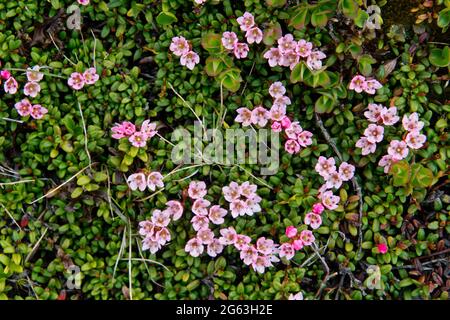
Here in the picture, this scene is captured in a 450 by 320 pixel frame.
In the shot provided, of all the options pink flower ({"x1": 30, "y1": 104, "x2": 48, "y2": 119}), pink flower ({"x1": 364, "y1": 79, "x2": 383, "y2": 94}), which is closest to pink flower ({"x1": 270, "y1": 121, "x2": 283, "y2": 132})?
pink flower ({"x1": 364, "y1": 79, "x2": 383, "y2": 94})

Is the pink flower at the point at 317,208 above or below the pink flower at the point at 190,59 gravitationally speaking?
below

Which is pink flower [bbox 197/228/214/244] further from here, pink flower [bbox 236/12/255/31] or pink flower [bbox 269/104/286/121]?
pink flower [bbox 236/12/255/31]

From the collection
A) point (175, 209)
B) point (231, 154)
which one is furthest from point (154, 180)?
point (231, 154)

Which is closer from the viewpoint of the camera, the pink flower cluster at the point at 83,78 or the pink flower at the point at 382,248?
the pink flower at the point at 382,248

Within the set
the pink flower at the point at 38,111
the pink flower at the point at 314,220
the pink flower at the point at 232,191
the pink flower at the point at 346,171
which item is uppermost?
the pink flower at the point at 38,111

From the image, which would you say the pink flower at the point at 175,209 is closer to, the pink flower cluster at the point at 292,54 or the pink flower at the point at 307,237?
the pink flower at the point at 307,237

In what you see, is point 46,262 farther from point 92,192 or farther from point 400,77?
point 400,77

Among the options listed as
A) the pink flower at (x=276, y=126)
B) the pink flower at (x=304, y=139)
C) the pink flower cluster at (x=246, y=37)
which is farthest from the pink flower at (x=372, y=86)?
the pink flower cluster at (x=246, y=37)
